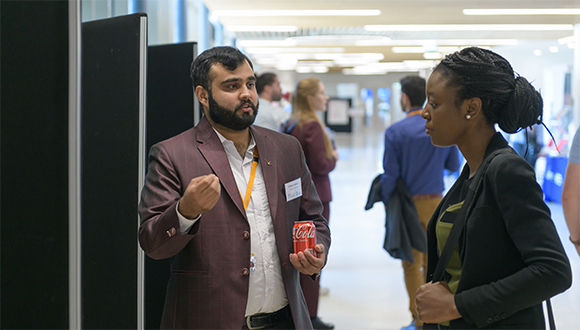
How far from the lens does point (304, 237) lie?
165 centimetres

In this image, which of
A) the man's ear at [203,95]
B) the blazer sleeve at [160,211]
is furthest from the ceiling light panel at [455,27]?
the blazer sleeve at [160,211]

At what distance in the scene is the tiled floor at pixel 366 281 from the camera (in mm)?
4098

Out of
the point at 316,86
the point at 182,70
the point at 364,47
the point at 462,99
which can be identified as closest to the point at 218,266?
the point at 462,99

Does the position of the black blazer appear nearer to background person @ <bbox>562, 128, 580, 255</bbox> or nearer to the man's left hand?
the man's left hand

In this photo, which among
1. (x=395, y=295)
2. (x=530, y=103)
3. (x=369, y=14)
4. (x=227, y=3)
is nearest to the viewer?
(x=530, y=103)

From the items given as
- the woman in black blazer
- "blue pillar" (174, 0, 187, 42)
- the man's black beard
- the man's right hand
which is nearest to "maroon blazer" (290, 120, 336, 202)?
"blue pillar" (174, 0, 187, 42)

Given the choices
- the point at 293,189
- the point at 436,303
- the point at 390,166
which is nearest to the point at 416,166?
the point at 390,166

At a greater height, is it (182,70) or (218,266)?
(182,70)

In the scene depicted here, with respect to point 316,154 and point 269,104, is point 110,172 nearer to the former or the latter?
point 316,154

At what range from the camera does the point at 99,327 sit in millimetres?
2033

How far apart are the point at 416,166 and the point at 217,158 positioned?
237cm

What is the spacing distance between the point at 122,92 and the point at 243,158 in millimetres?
582

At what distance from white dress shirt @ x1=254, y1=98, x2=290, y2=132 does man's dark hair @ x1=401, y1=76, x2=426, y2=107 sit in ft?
4.70

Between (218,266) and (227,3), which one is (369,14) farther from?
(218,266)
